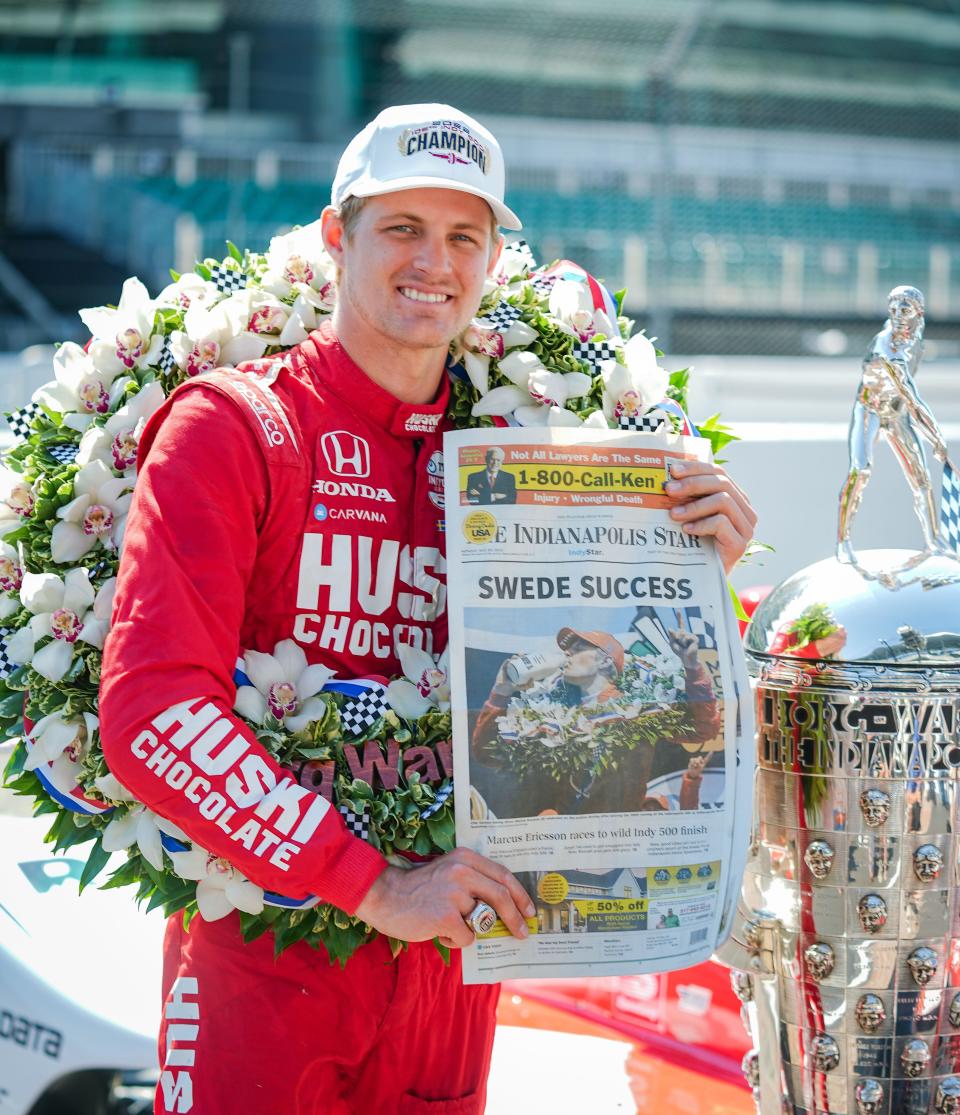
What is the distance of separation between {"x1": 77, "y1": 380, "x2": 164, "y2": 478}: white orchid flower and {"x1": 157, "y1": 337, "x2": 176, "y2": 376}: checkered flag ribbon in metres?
0.05

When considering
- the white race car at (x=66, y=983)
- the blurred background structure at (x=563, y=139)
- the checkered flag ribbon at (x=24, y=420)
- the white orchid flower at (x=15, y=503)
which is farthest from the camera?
the blurred background structure at (x=563, y=139)

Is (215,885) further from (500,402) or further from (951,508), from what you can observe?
(951,508)

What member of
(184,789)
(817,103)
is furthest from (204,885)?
(817,103)

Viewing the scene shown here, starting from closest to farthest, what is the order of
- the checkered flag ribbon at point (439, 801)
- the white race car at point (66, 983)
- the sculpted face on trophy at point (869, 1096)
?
the checkered flag ribbon at point (439, 801)
the sculpted face on trophy at point (869, 1096)
the white race car at point (66, 983)

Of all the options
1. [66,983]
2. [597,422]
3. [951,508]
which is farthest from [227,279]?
[66,983]

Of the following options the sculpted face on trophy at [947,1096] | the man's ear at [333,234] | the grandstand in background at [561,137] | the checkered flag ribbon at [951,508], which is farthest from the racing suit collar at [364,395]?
the grandstand in background at [561,137]

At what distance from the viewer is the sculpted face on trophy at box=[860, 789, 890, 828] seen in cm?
190

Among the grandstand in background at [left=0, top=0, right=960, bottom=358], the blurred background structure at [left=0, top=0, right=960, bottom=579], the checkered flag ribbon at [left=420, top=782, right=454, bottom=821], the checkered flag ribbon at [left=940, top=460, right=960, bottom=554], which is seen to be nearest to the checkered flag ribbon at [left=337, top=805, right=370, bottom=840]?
the checkered flag ribbon at [left=420, top=782, right=454, bottom=821]

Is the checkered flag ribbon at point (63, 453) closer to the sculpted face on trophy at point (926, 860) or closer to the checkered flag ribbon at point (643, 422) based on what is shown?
the checkered flag ribbon at point (643, 422)

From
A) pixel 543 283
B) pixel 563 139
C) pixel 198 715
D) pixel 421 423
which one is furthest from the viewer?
pixel 563 139

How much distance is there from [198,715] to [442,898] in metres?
0.34

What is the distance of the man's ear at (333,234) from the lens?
2023 mm

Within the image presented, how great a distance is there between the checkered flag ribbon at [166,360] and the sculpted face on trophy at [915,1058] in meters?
1.37

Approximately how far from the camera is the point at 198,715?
1695 mm
